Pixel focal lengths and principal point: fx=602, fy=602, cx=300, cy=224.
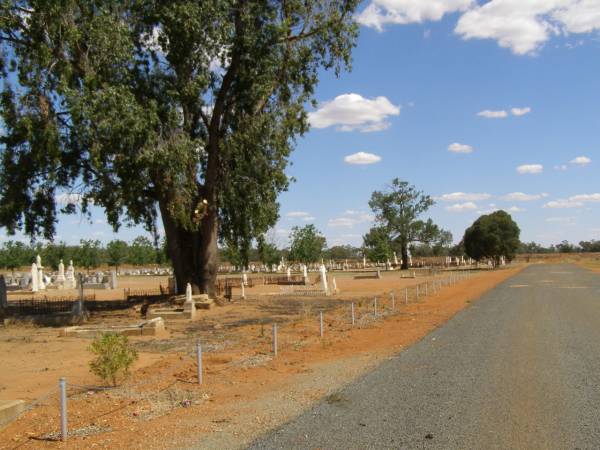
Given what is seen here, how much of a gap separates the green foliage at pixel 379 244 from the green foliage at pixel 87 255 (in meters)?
46.5

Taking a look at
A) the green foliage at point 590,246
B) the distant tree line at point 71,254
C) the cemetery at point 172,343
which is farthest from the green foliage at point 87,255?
the green foliage at point 590,246

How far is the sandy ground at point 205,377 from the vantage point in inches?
292

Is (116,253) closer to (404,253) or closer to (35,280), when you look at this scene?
(404,253)

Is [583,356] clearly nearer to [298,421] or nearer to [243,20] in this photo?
[298,421]

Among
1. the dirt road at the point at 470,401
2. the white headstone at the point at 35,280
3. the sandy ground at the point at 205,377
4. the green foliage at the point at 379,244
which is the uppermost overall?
the green foliage at the point at 379,244

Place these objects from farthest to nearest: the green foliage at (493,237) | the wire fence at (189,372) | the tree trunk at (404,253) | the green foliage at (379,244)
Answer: the green foliage at (493,237)
the tree trunk at (404,253)
the green foliage at (379,244)
the wire fence at (189,372)

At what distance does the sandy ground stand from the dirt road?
2.13 feet

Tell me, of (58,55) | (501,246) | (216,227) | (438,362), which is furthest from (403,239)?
(438,362)

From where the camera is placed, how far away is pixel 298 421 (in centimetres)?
750

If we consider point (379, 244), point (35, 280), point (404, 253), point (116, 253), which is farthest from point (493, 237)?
point (35, 280)

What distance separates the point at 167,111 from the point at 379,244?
63.7 metres

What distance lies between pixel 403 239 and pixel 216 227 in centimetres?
6610

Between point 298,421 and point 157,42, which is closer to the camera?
point 298,421

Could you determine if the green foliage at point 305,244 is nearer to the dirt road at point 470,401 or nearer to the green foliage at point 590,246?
the dirt road at point 470,401
